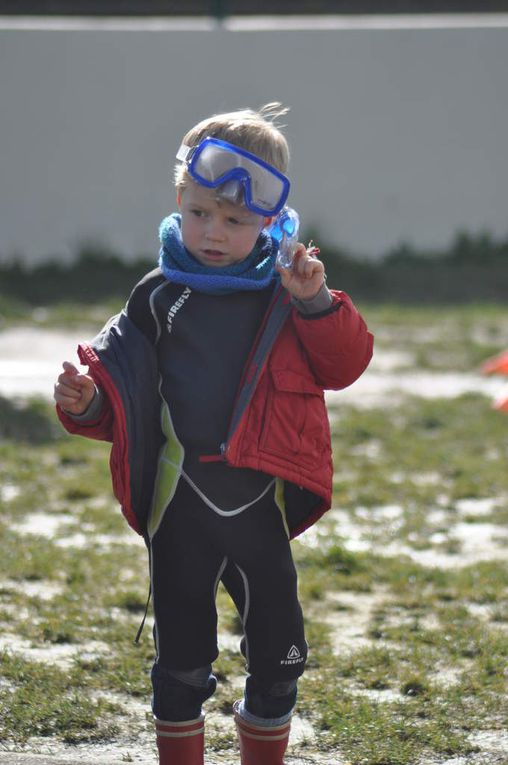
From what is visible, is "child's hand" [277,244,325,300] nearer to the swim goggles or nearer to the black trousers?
the swim goggles

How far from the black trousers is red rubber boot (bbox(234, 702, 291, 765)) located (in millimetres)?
118

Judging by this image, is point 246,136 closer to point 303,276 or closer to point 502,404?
point 303,276

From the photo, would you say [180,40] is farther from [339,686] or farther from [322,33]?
[339,686]

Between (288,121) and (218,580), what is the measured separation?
29.4 feet

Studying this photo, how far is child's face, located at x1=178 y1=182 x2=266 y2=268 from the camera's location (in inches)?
111

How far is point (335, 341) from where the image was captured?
2789 mm

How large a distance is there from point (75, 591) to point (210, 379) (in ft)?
6.11

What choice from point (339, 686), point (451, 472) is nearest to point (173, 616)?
point (339, 686)

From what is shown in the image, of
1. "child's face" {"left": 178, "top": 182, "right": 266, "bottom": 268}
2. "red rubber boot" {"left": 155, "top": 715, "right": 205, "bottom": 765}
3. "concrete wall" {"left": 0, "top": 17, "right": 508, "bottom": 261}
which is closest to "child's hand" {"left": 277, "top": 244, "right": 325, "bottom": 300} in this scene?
"child's face" {"left": 178, "top": 182, "right": 266, "bottom": 268}

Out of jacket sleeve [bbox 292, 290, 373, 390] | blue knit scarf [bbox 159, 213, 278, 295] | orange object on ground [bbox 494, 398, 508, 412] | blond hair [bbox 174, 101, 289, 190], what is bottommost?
orange object on ground [bbox 494, 398, 508, 412]

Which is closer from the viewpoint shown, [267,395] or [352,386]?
[267,395]

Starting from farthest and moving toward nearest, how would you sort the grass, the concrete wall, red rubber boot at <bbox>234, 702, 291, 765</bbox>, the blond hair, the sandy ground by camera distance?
the concrete wall
the sandy ground
the grass
red rubber boot at <bbox>234, 702, 291, 765</bbox>
the blond hair

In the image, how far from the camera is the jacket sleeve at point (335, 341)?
9.14 feet

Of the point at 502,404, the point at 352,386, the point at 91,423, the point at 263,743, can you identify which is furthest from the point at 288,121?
the point at 263,743
